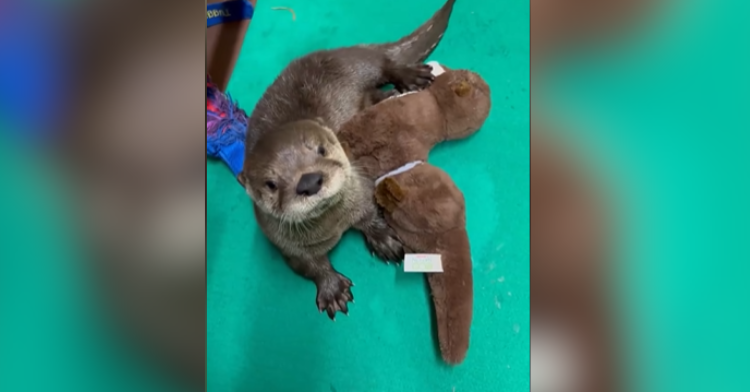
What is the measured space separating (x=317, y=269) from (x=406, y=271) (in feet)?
0.73

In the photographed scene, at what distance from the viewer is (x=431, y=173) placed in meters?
1.01

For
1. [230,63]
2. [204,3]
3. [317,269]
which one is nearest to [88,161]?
[204,3]

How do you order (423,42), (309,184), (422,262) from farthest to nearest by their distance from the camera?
1. (423,42)
2. (422,262)
3. (309,184)

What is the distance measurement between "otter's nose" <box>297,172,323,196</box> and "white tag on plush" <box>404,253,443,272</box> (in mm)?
277

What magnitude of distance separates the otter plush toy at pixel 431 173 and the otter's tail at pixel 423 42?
4.6 inches

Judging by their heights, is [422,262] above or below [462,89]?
below

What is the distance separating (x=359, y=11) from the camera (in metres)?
1.22

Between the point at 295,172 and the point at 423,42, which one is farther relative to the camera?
the point at 423,42

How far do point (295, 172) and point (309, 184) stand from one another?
45mm

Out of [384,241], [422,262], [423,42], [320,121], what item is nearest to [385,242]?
[384,241]

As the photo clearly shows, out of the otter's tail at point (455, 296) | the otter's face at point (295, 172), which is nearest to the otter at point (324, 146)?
the otter's face at point (295, 172)

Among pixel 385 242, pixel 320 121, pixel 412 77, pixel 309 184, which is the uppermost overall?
pixel 412 77

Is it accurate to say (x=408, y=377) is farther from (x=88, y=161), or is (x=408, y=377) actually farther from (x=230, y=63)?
(x=230, y=63)

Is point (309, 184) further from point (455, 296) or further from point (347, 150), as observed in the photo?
point (455, 296)
